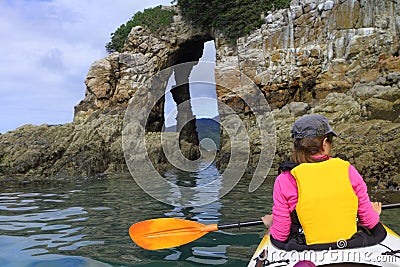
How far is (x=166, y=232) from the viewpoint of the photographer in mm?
4098

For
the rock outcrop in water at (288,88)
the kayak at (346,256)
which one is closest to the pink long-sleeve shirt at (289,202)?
the kayak at (346,256)

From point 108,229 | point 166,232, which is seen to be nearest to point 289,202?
point 166,232

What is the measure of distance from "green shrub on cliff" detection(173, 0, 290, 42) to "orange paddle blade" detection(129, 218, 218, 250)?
1678cm

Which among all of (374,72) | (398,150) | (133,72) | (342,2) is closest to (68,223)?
(398,150)

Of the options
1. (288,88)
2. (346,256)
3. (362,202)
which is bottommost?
(346,256)

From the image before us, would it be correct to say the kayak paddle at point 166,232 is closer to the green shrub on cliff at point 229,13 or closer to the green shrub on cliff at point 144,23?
the green shrub on cliff at point 229,13

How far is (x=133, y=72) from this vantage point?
21.5 metres

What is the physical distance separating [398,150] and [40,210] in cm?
811

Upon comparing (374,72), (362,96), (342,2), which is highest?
(342,2)

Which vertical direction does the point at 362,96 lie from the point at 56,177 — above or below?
above

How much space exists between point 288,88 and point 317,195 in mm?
15343

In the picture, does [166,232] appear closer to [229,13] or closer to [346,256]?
[346,256]

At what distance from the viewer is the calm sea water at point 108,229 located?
13.1 feet

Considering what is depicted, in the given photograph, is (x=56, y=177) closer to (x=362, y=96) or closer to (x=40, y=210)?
(x=40, y=210)
